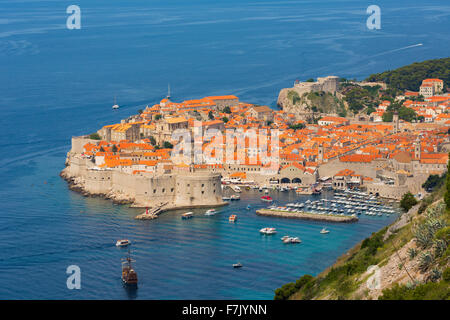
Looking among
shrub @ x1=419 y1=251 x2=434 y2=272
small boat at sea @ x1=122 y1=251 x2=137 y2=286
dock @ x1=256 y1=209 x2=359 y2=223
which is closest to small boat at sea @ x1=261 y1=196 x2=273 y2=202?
dock @ x1=256 y1=209 x2=359 y2=223

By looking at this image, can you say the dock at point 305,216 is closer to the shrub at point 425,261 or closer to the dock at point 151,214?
the dock at point 151,214

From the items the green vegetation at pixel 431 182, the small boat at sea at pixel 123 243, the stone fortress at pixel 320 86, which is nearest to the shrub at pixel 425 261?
the small boat at sea at pixel 123 243

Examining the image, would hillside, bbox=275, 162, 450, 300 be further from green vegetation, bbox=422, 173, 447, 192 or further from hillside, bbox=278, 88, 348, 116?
hillside, bbox=278, 88, 348, 116

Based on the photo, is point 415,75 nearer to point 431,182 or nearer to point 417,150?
point 417,150

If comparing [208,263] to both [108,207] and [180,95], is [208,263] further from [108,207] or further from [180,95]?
[180,95]
